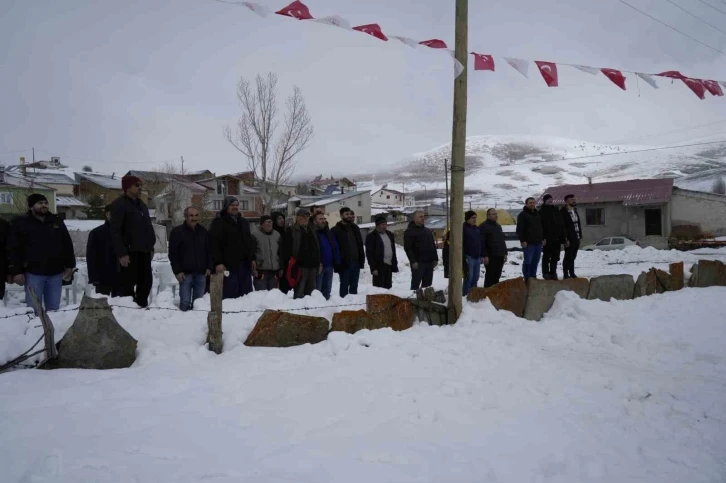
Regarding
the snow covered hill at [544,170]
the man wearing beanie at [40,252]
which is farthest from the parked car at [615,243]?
the snow covered hill at [544,170]

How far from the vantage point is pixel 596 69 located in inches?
273

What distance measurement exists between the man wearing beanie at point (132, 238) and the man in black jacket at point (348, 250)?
2.97m

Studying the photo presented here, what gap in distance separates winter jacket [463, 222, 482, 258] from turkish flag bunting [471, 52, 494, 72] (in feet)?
9.05

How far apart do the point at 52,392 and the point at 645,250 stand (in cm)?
2094

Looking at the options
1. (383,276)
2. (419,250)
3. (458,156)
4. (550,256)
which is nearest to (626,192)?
(550,256)

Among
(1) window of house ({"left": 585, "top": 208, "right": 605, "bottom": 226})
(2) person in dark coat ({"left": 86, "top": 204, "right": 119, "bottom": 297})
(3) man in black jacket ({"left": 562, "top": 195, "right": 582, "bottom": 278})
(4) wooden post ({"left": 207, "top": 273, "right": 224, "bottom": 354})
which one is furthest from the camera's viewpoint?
(1) window of house ({"left": 585, "top": 208, "right": 605, "bottom": 226})

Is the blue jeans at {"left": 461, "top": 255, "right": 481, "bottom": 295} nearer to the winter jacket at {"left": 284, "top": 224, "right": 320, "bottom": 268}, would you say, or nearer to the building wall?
the winter jacket at {"left": 284, "top": 224, "right": 320, "bottom": 268}

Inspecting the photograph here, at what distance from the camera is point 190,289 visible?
20.7ft

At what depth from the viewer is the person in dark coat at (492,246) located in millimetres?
8344

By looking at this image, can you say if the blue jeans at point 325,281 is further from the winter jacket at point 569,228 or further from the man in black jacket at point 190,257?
the winter jacket at point 569,228

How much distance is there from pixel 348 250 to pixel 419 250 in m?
1.24

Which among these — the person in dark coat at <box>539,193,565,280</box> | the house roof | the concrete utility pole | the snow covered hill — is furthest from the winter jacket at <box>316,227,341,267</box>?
the snow covered hill

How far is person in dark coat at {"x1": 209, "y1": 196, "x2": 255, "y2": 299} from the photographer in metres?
6.58

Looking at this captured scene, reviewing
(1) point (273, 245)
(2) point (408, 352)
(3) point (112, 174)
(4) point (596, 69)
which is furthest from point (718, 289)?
(3) point (112, 174)
